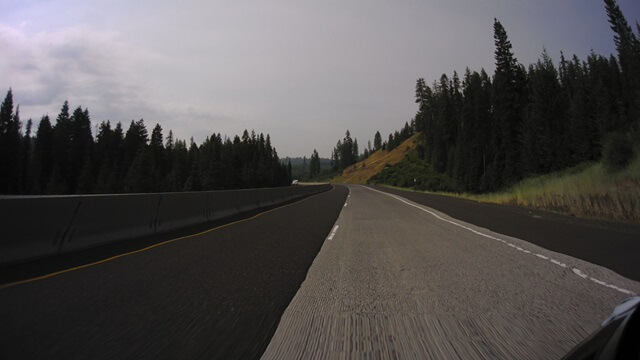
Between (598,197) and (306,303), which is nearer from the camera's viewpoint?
(306,303)

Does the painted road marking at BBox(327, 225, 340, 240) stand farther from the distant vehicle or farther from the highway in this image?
the distant vehicle

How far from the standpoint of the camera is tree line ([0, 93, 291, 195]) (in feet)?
248

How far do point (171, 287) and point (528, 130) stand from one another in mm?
56162

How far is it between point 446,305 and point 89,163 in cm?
9376

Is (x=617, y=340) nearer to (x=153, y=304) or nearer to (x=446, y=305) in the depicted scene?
(x=446, y=305)

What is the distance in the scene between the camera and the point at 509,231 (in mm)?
12008

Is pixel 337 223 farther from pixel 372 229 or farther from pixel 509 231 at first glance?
pixel 509 231

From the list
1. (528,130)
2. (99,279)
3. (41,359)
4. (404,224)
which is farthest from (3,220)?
(528,130)

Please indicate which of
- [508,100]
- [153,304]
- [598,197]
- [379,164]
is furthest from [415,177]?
[153,304]

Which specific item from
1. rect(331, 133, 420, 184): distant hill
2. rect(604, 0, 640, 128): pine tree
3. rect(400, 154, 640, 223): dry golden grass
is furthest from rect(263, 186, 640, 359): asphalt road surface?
rect(331, 133, 420, 184): distant hill

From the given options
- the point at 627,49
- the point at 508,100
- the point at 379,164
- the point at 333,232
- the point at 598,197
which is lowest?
the point at 333,232

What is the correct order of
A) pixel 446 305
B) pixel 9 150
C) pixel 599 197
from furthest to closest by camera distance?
pixel 9 150 < pixel 599 197 < pixel 446 305

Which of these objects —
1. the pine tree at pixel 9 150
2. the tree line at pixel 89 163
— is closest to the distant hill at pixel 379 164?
the tree line at pixel 89 163

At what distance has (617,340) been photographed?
168 centimetres
